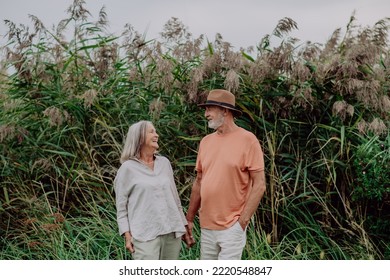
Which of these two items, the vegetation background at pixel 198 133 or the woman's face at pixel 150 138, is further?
the vegetation background at pixel 198 133

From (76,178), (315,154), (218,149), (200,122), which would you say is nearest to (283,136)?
(315,154)

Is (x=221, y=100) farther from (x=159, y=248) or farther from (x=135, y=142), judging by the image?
(x=159, y=248)

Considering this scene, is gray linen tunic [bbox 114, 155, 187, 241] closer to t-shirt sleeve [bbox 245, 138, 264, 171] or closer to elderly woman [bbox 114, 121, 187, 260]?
elderly woman [bbox 114, 121, 187, 260]

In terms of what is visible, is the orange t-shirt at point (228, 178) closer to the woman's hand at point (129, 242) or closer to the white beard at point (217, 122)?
the white beard at point (217, 122)

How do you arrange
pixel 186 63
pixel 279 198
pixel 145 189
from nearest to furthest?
pixel 145 189 → pixel 279 198 → pixel 186 63

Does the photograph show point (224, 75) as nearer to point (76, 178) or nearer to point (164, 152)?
point (164, 152)

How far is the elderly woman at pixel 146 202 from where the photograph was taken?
4.07 m

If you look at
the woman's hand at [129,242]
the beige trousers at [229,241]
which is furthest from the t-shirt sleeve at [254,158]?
the woman's hand at [129,242]

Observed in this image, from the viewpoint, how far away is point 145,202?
160 inches

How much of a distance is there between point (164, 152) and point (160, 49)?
1079 mm

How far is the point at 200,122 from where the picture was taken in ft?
18.9

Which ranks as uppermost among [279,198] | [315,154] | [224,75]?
[224,75]

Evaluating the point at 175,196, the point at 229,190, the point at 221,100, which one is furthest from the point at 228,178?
the point at 221,100

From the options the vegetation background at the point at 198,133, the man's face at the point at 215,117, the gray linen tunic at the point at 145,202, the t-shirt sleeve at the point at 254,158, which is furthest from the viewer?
the vegetation background at the point at 198,133
